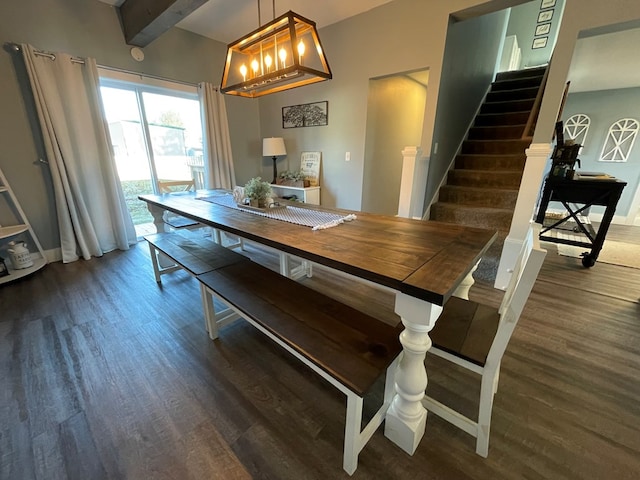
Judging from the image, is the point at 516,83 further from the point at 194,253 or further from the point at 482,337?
the point at 194,253

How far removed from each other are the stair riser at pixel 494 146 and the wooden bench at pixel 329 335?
3.43 m

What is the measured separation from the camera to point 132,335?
1841 mm

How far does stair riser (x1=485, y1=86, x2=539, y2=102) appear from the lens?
151 inches

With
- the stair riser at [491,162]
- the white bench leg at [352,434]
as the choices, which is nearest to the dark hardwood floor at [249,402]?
the white bench leg at [352,434]

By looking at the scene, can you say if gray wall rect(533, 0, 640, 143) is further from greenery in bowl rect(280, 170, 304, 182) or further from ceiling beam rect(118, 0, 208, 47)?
ceiling beam rect(118, 0, 208, 47)

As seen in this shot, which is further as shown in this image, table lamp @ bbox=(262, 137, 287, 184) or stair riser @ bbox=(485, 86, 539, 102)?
table lamp @ bbox=(262, 137, 287, 184)

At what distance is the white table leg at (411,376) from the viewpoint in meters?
0.90

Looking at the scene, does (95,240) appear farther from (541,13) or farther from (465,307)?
(541,13)

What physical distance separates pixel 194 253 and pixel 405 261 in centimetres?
169

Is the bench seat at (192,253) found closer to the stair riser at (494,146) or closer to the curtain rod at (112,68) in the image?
the curtain rod at (112,68)

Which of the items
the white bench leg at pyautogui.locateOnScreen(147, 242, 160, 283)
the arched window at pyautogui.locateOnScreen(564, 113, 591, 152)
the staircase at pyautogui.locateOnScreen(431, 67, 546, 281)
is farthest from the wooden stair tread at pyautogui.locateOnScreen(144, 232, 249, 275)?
the arched window at pyautogui.locateOnScreen(564, 113, 591, 152)

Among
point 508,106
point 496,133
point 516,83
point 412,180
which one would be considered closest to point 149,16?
point 412,180

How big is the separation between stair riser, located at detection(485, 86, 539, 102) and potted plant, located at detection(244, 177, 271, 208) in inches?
168

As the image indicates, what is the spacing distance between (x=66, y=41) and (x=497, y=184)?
5.12 metres
